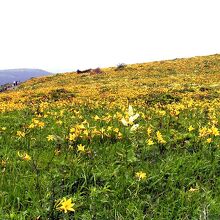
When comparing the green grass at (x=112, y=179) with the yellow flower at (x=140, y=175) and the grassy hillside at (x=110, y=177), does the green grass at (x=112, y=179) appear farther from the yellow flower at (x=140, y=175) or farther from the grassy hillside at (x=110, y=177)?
the yellow flower at (x=140, y=175)

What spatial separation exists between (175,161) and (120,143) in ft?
4.88

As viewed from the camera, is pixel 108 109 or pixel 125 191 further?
pixel 108 109

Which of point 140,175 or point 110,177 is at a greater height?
point 140,175

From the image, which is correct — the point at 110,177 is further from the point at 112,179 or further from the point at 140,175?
the point at 140,175

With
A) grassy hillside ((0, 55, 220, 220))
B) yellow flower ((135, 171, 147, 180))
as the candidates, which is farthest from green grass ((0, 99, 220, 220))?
yellow flower ((135, 171, 147, 180))

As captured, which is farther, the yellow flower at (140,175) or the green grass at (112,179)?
the yellow flower at (140,175)

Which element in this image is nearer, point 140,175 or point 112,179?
point 140,175

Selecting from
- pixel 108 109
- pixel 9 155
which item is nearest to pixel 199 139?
pixel 9 155

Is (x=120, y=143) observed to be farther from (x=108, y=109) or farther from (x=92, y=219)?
(x=108, y=109)

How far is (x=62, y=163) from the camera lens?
19.7 ft

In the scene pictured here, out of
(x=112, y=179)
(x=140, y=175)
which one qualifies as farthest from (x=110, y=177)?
(x=140, y=175)

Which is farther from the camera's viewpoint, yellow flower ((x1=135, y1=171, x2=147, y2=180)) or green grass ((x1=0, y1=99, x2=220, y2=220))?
yellow flower ((x1=135, y1=171, x2=147, y2=180))

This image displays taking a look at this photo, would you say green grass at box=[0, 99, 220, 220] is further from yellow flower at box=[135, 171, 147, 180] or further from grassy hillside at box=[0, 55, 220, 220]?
yellow flower at box=[135, 171, 147, 180]

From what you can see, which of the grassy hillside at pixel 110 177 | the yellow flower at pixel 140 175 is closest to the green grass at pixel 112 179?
the grassy hillside at pixel 110 177
